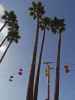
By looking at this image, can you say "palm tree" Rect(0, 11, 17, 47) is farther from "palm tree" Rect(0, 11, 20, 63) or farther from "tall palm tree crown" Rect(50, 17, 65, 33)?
"tall palm tree crown" Rect(50, 17, 65, 33)

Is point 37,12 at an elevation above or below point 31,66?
above

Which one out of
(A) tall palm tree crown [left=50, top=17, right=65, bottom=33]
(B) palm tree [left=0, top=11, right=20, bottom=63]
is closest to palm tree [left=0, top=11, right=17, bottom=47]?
(B) palm tree [left=0, top=11, right=20, bottom=63]

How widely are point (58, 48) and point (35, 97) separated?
974 centimetres

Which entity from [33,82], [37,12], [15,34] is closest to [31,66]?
[33,82]

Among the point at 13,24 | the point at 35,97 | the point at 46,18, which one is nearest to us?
the point at 35,97

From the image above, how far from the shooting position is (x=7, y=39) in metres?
56.7

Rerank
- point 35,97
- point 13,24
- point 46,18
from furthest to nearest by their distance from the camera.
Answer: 1. point 46,18
2. point 13,24
3. point 35,97

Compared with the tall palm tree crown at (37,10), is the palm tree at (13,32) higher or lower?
lower

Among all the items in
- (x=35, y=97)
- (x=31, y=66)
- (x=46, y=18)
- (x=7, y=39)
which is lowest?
(x=35, y=97)

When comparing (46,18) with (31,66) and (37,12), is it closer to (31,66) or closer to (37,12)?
(37,12)

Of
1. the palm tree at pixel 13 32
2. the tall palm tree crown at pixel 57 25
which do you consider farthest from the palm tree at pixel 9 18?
the tall palm tree crown at pixel 57 25

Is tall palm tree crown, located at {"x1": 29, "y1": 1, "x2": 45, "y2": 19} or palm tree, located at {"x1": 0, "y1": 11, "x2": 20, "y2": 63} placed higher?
tall palm tree crown, located at {"x1": 29, "y1": 1, "x2": 45, "y2": 19}

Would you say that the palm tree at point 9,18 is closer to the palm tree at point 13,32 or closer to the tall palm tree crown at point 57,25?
the palm tree at point 13,32

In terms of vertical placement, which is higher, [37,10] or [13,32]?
[37,10]
